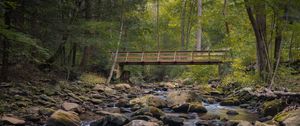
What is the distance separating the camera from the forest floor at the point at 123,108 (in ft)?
29.3

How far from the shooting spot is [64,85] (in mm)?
14891

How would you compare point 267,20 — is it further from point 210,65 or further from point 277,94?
point 210,65

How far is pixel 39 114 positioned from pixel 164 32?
2572 cm

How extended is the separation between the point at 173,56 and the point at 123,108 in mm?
9705

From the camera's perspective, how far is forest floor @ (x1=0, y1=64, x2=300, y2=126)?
8927mm

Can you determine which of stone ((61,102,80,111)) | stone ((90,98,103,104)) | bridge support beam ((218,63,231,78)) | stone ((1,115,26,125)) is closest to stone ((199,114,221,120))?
stone ((61,102,80,111))

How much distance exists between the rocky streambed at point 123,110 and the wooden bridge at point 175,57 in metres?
4.50

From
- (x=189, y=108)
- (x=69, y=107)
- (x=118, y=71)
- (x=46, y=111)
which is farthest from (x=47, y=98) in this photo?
(x=118, y=71)

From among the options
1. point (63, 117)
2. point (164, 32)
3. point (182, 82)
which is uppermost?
point (164, 32)

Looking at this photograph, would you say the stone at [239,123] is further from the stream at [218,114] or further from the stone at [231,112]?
the stone at [231,112]

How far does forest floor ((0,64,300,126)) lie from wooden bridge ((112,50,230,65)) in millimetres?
5200

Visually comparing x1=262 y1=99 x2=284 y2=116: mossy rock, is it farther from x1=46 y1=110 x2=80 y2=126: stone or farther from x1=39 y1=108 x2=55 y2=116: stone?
x1=39 y1=108 x2=55 y2=116: stone

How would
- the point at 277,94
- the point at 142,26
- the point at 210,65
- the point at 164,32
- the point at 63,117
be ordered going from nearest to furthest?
the point at 63,117 → the point at 277,94 → the point at 142,26 → the point at 210,65 → the point at 164,32

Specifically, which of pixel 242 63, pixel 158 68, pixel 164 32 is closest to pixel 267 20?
pixel 242 63
